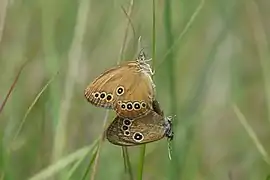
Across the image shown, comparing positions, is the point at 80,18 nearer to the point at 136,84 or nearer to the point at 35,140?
the point at 35,140

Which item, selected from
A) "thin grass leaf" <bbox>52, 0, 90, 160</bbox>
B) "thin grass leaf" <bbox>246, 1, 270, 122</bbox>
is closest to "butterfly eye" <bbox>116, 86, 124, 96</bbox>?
"thin grass leaf" <bbox>52, 0, 90, 160</bbox>

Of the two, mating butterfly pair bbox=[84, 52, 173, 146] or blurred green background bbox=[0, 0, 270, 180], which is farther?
blurred green background bbox=[0, 0, 270, 180]

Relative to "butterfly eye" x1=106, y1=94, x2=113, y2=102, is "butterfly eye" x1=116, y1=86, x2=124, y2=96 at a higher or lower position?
higher

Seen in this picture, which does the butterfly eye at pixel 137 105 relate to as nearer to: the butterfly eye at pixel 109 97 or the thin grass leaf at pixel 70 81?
the butterfly eye at pixel 109 97

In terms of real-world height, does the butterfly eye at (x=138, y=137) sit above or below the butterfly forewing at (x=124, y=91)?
below

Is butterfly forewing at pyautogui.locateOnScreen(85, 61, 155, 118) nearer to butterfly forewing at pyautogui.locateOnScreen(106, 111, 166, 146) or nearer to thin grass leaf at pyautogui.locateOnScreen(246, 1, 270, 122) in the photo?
butterfly forewing at pyautogui.locateOnScreen(106, 111, 166, 146)

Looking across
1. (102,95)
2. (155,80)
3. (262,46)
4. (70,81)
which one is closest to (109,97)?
(102,95)

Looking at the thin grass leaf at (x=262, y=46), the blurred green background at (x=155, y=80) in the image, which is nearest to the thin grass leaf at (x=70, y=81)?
the blurred green background at (x=155, y=80)

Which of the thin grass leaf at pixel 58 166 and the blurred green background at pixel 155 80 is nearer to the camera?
the thin grass leaf at pixel 58 166
